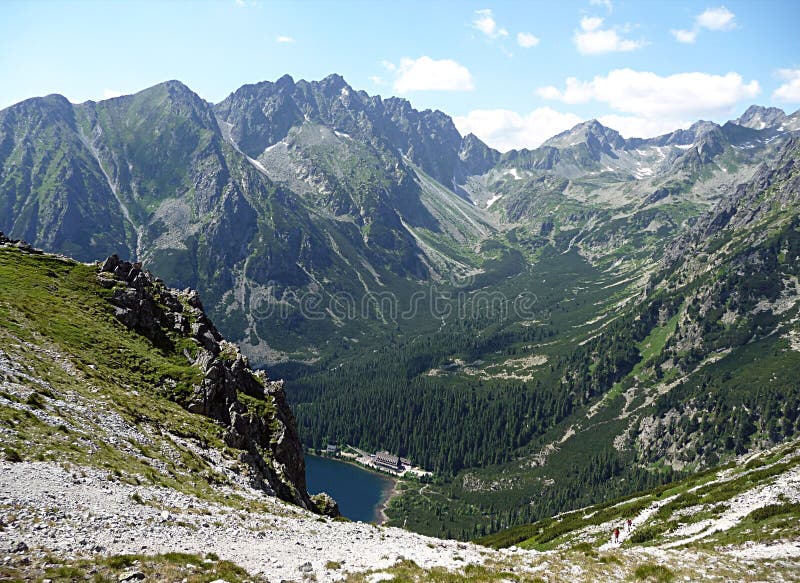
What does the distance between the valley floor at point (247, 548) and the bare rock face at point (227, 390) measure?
686 inches

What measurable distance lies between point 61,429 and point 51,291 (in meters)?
38.7

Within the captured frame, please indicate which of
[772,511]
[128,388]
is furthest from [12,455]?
[772,511]

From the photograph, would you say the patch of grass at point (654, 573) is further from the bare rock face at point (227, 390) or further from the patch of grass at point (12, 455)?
the patch of grass at point (12, 455)

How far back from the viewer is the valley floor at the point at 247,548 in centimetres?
2481

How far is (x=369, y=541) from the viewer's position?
125 ft

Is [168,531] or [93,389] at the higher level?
[93,389]

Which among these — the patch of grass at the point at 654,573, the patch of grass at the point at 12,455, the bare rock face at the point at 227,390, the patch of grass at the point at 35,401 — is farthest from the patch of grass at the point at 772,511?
the patch of grass at the point at 35,401

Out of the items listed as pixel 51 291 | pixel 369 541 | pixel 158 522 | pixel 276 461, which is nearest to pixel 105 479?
pixel 158 522

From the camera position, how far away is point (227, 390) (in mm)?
69375

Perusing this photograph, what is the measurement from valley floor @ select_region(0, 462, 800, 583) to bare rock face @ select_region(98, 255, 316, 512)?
17.4 m

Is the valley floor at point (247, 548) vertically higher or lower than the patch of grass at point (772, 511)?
higher

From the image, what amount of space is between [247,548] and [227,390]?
135 ft

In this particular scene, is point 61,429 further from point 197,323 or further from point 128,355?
point 197,323

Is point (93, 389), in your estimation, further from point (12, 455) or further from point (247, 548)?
point (247, 548)
